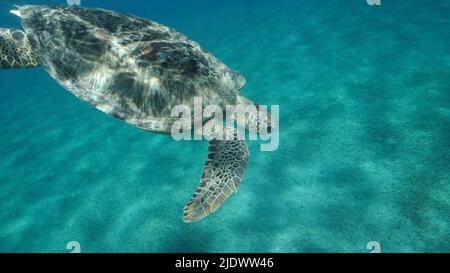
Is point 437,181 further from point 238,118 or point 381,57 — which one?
point 381,57

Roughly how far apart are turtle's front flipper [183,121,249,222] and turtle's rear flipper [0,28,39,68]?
4.23 meters

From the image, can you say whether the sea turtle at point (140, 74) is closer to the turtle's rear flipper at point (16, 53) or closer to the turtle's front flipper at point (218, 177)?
the turtle's front flipper at point (218, 177)

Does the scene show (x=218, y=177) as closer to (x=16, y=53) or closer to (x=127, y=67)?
(x=127, y=67)

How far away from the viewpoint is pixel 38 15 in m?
5.62

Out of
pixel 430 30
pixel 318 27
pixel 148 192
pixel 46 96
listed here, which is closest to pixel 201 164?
pixel 148 192

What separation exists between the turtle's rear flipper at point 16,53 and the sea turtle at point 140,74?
38 centimetres

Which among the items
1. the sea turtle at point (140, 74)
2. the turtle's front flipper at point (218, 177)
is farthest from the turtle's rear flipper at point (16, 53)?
the turtle's front flipper at point (218, 177)

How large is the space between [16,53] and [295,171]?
635cm

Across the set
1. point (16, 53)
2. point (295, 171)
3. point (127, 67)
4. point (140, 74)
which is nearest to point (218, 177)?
point (295, 171)

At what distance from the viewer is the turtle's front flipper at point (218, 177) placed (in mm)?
4152

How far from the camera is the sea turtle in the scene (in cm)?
460

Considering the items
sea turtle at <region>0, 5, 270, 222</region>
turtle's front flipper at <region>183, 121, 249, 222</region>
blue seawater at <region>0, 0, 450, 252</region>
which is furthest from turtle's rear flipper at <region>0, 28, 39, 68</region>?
turtle's front flipper at <region>183, 121, 249, 222</region>

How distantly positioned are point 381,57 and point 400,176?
6.34 m

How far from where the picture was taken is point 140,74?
182 inches
